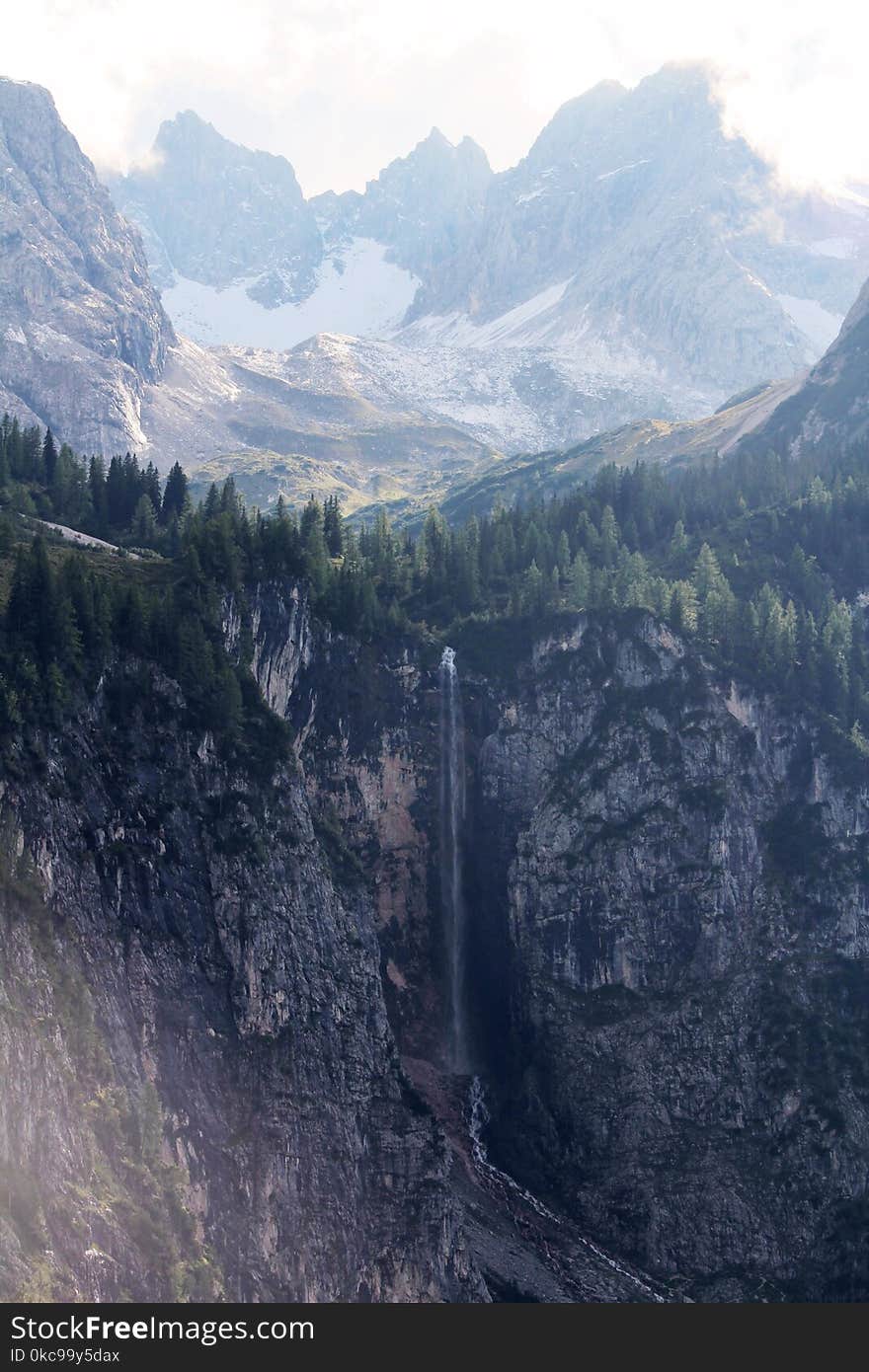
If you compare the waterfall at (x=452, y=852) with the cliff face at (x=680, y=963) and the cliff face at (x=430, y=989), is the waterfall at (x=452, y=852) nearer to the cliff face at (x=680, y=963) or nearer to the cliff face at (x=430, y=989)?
the cliff face at (x=430, y=989)

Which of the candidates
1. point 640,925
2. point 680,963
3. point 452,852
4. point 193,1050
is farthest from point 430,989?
point 193,1050

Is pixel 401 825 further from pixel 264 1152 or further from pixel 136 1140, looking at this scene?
pixel 136 1140

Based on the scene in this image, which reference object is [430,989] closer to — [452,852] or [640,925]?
[452,852]

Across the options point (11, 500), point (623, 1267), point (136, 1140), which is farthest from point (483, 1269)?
point (11, 500)

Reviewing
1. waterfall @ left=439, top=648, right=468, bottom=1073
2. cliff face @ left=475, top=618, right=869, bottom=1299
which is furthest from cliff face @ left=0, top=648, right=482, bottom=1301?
waterfall @ left=439, top=648, right=468, bottom=1073

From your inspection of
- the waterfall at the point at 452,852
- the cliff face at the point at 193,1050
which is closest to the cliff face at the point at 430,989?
the cliff face at the point at 193,1050

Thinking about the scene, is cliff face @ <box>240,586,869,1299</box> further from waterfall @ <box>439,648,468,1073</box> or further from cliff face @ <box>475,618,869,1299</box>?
waterfall @ <box>439,648,468,1073</box>

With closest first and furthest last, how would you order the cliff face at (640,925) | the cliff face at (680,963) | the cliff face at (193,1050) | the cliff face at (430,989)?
the cliff face at (193,1050) < the cliff face at (430,989) < the cliff face at (680,963) < the cliff face at (640,925)
